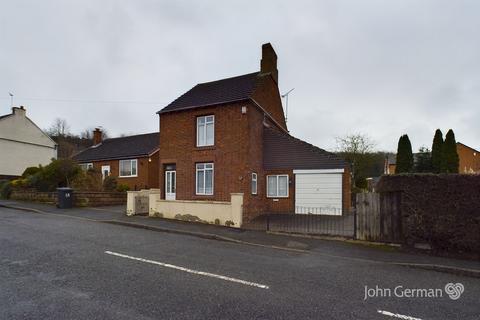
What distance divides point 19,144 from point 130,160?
1547 centimetres

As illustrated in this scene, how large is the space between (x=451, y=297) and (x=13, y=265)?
885 cm

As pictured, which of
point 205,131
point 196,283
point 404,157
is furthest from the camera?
point 404,157

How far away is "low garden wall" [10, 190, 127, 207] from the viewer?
18.7 metres

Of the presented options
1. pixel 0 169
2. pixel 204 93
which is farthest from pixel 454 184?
pixel 0 169

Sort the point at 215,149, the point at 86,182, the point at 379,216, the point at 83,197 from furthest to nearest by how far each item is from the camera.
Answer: the point at 86,182
the point at 83,197
the point at 215,149
the point at 379,216

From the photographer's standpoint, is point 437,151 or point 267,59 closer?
point 267,59

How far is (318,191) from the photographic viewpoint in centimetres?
1767

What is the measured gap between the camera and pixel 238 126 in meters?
16.2

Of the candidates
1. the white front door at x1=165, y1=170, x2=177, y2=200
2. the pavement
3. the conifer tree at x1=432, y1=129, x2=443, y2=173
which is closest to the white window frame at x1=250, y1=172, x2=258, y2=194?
the pavement

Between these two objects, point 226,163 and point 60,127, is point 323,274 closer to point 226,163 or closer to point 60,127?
point 226,163

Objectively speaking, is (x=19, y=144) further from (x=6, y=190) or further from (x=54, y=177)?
(x=54, y=177)

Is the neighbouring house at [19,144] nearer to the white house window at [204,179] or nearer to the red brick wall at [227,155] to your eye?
the red brick wall at [227,155]

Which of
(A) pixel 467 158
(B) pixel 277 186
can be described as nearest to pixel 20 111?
(B) pixel 277 186

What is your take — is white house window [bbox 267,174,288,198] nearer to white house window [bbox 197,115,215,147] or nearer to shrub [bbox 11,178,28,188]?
white house window [bbox 197,115,215,147]
